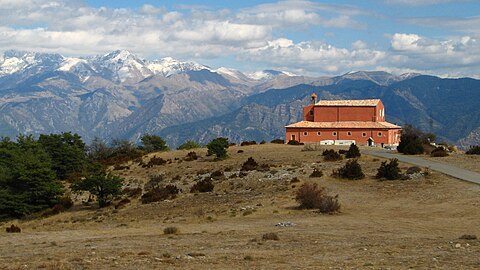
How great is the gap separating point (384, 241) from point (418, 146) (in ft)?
126

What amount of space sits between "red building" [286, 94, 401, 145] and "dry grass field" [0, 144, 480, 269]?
34.7 meters

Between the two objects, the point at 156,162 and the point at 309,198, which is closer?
the point at 309,198

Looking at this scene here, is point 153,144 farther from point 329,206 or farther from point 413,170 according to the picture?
point 329,206

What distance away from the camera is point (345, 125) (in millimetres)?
79688

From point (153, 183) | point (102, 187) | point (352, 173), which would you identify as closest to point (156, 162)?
point (153, 183)

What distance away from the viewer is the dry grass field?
15.4m

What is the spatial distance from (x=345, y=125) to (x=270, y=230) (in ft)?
194

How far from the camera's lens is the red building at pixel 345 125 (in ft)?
256

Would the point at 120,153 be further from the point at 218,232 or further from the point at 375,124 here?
the point at 218,232

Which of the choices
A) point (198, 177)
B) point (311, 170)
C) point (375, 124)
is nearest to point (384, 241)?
point (311, 170)

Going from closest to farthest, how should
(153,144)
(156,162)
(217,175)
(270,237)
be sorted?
1. (270,237)
2. (217,175)
3. (156,162)
4. (153,144)

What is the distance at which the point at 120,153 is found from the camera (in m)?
77.5

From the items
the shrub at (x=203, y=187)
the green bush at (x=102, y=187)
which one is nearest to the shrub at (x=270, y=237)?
the shrub at (x=203, y=187)

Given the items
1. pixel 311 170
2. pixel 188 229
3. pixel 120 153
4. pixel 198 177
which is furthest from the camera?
pixel 120 153
